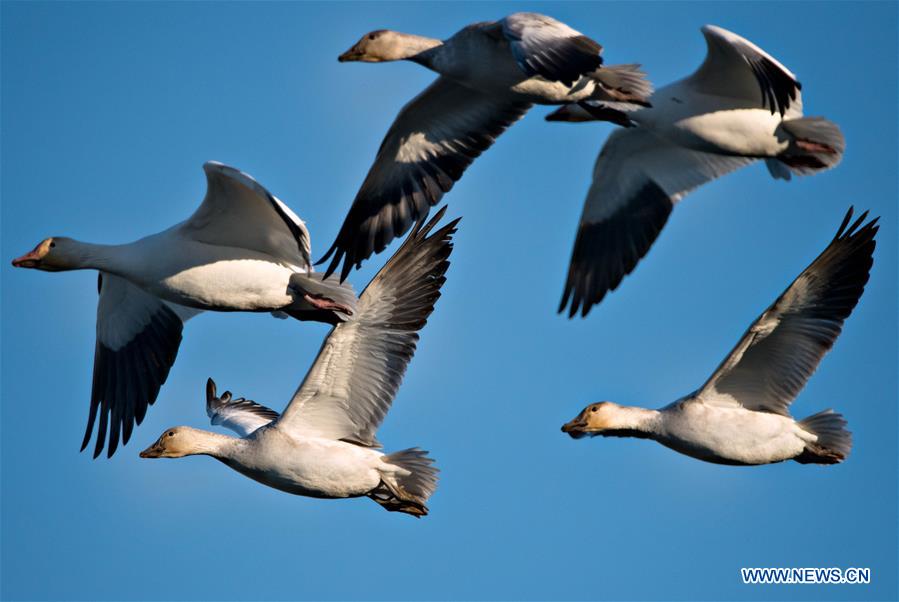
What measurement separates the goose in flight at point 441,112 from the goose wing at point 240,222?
35 cm

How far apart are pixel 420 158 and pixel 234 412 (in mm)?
2691

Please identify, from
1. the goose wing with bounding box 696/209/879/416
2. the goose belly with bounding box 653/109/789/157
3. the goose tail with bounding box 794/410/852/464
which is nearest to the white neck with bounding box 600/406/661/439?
the goose wing with bounding box 696/209/879/416

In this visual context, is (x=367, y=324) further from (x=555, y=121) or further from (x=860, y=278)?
(x=860, y=278)

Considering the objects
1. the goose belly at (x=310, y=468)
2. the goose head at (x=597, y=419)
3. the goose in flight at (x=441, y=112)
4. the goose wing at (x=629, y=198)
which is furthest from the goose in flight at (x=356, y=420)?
the goose wing at (x=629, y=198)

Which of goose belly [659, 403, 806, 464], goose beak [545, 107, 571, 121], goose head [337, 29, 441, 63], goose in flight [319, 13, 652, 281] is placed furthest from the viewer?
goose beak [545, 107, 571, 121]

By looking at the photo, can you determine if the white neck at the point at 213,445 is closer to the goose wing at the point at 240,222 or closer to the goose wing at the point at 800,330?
the goose wing at the point at 240,222

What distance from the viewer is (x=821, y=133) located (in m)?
10.4

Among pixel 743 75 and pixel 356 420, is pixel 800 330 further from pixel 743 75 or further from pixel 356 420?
pixel 356 420

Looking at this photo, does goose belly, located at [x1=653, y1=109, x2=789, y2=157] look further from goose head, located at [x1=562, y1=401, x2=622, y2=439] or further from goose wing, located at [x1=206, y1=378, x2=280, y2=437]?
goose wing, located at [x1=206, y1=378, x2=280, y2=437]

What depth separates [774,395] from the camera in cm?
992

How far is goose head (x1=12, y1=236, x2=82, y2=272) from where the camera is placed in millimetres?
10109

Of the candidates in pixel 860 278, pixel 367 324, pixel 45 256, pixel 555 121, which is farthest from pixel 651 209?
pixel 45 256

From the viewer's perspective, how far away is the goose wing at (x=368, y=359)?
953 centimetres

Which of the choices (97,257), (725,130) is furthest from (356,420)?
(725,130)
